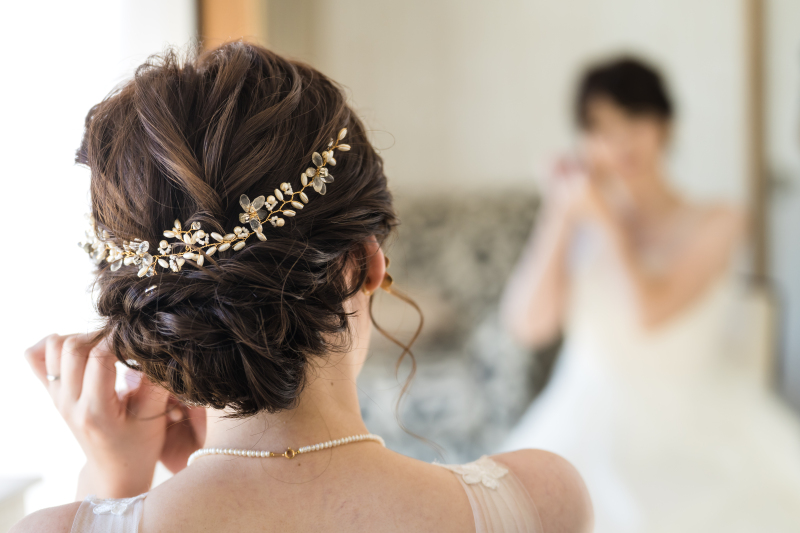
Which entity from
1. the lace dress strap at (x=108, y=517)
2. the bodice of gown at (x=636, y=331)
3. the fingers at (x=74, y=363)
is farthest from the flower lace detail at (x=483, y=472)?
the bodice of gown at (x=636, y=331)

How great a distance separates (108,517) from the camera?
0.49m

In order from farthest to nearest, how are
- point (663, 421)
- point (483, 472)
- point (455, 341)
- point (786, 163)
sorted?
point (455, 341), point (786, 163), point (663, 421), point (483, 472)

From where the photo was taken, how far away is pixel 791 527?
57.7 inches

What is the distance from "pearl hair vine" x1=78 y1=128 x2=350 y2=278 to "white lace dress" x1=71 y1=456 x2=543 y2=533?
0.22m

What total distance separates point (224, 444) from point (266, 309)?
163 mm

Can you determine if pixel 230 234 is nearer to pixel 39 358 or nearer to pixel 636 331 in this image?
pixel 39 358

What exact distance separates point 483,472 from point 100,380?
454 mm

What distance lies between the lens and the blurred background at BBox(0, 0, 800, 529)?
195 cm

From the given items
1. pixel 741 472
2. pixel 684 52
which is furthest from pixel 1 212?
pixel 684 52

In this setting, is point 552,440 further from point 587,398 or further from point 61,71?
point 61,71

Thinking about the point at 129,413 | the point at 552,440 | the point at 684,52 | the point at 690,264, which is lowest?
the point at 552,440

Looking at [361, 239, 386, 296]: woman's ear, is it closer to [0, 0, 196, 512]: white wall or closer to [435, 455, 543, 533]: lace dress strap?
[435, 455, 543, 533]: lace dress strap

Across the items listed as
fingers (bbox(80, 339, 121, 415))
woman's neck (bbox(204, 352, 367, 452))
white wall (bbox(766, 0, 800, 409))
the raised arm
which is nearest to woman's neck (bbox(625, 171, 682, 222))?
the raised arm

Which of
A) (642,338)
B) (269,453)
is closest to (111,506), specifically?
(269,453)
